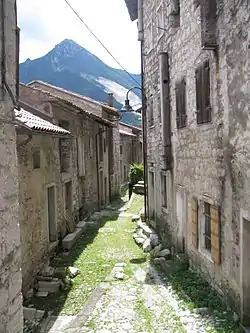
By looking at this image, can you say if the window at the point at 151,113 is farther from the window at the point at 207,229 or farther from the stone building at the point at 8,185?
the stone building at the point at 8,185

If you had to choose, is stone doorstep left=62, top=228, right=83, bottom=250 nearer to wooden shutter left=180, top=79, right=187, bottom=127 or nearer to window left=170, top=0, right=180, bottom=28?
wooden shutter left=180, top=79, right=187, bottom=127

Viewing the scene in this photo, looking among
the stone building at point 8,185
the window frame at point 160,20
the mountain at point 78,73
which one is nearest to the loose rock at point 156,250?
the window frame at point 160,20

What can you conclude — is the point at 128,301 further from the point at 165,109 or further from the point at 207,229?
the point at 165,109

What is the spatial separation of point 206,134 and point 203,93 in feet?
2.71

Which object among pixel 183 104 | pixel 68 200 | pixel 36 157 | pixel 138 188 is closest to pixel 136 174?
pixel 138 188

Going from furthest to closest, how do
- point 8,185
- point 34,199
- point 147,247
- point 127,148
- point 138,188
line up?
point 127,148
point 138,188
point 147,247
point 34,199
point 8,185

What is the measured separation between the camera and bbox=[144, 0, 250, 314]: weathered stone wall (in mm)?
5573

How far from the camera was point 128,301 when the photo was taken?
291 inches

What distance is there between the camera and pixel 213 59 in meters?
6.70

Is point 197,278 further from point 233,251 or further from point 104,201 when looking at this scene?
point 104,201

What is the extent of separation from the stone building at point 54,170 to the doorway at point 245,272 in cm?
436

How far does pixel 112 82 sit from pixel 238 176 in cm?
6952

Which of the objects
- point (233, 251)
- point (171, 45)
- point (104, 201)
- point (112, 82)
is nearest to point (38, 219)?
point (233, 251)

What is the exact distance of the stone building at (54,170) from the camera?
27.7ft
